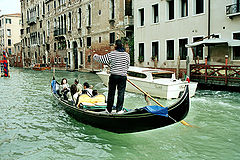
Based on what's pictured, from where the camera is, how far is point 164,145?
167 inches

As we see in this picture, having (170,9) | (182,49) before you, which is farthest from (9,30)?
(182,49)

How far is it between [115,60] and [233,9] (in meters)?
8.04

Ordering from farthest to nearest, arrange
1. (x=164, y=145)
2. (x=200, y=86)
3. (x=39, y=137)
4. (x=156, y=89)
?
1. (x=200, y=86)
2. (x=156, y=89)
3. (x=39, y=137)
4. (x=164, y=145)

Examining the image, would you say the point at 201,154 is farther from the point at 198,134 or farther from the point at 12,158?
the point at 12,158

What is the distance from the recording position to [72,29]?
23953mm

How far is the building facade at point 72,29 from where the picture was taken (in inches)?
689

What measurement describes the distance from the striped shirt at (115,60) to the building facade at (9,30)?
4590cm

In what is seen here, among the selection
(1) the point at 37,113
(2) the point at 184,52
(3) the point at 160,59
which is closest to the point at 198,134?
(1) the point at 37,113

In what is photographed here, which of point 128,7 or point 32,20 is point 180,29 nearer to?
point 128,7

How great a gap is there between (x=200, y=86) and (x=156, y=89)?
118 inches

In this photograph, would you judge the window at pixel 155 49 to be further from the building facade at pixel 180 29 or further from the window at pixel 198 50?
the window at pixel 198 50

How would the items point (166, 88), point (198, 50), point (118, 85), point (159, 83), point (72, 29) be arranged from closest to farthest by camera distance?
point (118, 85) → point (166, 88) → point (159, 83) → point (198, 50) → point (72, 29)

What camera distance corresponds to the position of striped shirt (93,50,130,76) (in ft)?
13.1

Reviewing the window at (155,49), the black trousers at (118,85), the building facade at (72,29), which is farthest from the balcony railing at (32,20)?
the black trousers at (118,85)
